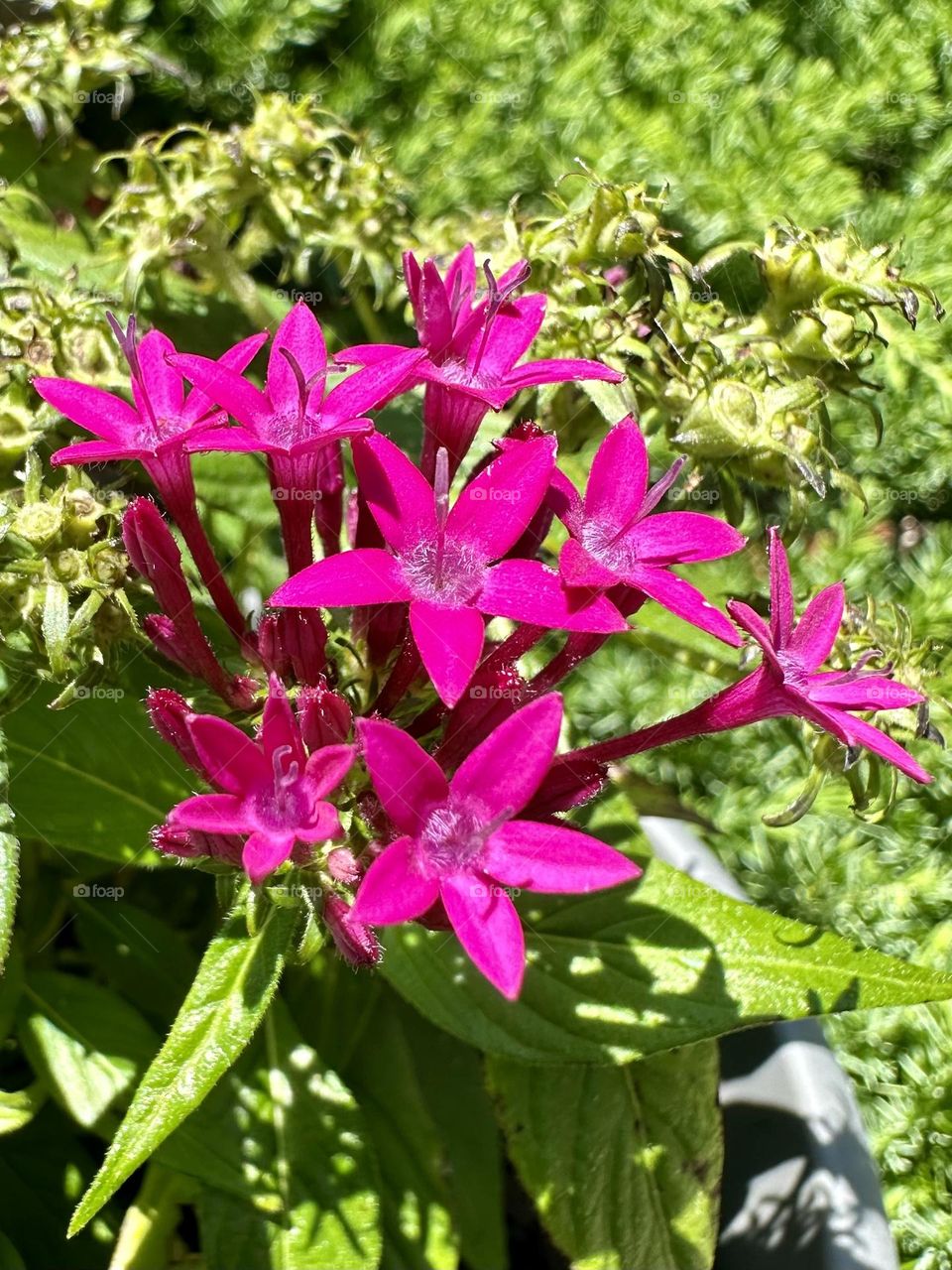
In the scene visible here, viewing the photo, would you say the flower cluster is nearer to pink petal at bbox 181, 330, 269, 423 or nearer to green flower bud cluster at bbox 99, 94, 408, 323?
pink petal at bbox 181, 330, 269, 423

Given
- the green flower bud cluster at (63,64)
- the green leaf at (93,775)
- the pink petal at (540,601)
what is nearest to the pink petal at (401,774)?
the pink petal at (540,601)

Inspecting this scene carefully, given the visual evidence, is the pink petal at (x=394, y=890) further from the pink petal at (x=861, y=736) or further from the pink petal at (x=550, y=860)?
the pink petal at (x=861, y=736)

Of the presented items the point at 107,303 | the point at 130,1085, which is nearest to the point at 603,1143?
the point at 130,1085

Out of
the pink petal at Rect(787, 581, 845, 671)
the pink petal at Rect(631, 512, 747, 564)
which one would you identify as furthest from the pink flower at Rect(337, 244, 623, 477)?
the pink petal at Rect(787, 581, 845, 671)

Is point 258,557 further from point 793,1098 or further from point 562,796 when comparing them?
point 793,1098

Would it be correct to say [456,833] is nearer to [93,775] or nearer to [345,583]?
[345,583]

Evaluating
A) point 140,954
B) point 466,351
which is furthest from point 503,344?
point 140,954
